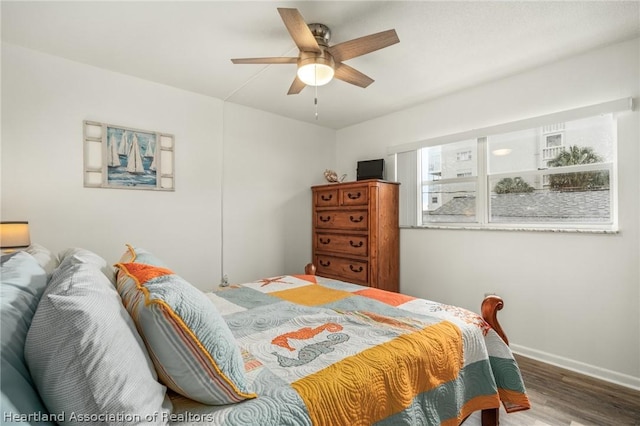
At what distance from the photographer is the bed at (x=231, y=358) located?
0.67 m

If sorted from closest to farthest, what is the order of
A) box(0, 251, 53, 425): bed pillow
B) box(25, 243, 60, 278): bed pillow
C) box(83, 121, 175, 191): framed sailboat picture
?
box(0, 251, 53, 425): bed pillow → box(25, 243, 60, 278): bed pillow → box(83, 121, 175, 191): framed sailboat picture

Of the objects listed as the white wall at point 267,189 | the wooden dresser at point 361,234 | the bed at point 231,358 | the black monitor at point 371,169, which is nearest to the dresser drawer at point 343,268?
the wooden dresser at point 361,234

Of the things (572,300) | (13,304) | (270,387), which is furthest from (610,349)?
(13,304)

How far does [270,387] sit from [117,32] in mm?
2507

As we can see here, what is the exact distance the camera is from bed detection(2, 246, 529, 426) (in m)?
0.67

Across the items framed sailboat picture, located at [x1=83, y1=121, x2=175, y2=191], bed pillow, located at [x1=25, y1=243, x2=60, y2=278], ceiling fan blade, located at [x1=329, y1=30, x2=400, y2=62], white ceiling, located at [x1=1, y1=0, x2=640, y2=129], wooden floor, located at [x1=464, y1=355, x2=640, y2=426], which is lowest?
wooden floor, located at [x1=464, y1=355, x2=640, y2=426]

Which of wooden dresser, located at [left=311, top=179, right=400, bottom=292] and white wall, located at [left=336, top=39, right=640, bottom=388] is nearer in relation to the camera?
white wall, located at [left=336, top=39, right=640, bottom=388]

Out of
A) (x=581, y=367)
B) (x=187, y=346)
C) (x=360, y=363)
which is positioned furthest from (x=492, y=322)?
(x=187, y=346)

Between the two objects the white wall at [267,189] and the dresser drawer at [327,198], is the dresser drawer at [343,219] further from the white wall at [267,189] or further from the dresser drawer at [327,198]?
the white wall at [267,189]

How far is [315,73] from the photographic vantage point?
199cm

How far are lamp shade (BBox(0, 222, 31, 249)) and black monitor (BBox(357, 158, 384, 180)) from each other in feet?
10.6

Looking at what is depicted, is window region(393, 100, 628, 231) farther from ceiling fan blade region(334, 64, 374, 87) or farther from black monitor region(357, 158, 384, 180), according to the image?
ceiling fan blade region(334, 64, 374, 87)

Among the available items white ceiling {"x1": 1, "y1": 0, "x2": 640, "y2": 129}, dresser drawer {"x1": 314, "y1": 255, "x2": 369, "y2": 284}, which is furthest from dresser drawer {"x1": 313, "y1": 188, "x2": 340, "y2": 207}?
white ceiling {"x1": 1, "y1": 0, "x2": 640, "y2": 129}

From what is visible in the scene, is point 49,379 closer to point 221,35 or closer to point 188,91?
point 221,35
